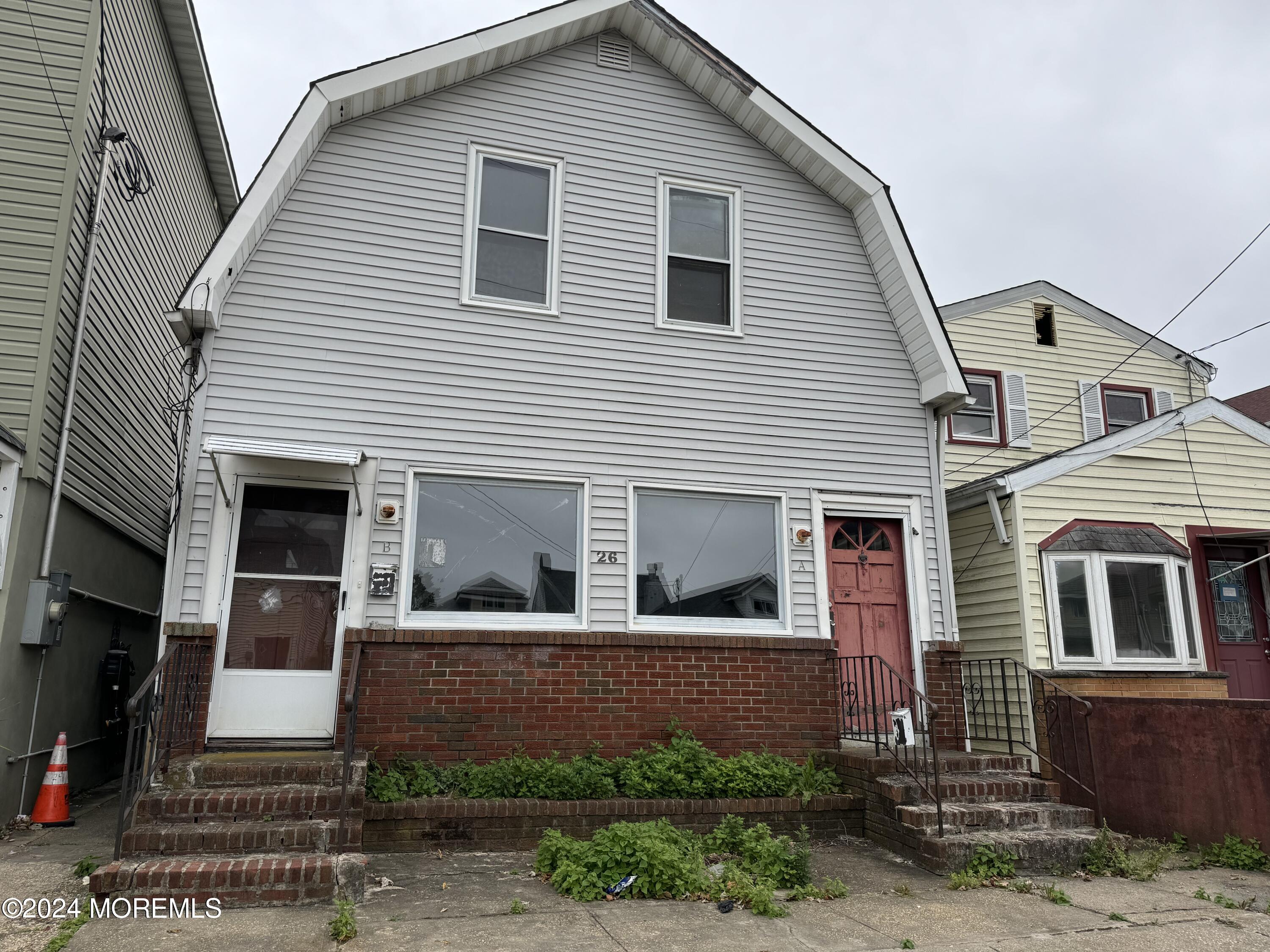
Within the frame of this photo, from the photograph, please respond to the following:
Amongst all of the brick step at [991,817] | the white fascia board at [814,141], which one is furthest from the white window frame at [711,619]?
the white fascia board at [814,141]

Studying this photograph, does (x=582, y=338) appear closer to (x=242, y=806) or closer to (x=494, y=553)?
(x=494, y=553)

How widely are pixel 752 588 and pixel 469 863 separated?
3.48 meters

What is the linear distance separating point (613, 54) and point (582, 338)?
3.05 metres

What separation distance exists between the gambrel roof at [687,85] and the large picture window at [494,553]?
2439 millimetres

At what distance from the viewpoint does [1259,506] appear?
10664 millimetres

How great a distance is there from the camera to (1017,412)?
47.1 feet

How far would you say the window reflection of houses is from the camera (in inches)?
326

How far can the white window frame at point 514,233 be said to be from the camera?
332 inches

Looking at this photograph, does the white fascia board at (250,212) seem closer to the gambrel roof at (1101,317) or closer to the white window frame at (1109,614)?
the white window frame at (1109,614)

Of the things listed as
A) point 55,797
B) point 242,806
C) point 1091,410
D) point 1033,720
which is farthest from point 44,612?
point 1091,410

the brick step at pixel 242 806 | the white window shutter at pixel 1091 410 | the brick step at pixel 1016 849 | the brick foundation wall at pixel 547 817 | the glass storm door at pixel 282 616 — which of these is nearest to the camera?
the brick step at pixel 242 806

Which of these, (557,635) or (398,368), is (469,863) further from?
(398,368)

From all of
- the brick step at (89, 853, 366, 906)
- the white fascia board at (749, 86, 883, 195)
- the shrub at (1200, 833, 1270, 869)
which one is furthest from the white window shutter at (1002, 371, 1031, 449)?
the brick step at (89, 853, 366, 906)

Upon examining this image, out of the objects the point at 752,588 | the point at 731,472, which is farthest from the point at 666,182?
the point at 752,588
